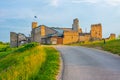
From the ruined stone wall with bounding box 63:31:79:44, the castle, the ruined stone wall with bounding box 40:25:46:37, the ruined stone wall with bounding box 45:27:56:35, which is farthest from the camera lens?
the ruined stone wall with bounding box 45:27:56:35

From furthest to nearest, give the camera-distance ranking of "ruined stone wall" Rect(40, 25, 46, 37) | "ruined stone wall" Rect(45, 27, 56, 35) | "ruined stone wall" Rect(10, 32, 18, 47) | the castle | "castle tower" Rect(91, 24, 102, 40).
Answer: "ruined stone wall" Rect(45, 27, 56, 35) < "ruined stone wall" Rect(40, 25, 46, 37) < "ruined stone wall" Rect(10, 32, 18, 47) < "castle tower" Rect(91, 24, 102, 40) < the castle

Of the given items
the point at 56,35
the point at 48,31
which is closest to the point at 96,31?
the point at 56,35


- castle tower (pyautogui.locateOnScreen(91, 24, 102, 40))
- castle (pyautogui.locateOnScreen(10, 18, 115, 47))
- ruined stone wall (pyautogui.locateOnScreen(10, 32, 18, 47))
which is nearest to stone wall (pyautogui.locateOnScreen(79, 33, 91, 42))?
castle (pyautogui.locateOnScreen(10, 18, 115, 47))

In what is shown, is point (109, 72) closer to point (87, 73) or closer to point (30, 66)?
point (87, 73)

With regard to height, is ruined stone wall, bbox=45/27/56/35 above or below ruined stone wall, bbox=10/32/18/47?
above

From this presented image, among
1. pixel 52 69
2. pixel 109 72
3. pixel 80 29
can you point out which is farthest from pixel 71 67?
pixel 80 29

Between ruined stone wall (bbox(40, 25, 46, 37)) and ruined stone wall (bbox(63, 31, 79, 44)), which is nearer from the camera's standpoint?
ruined stone wall (bbox(63, 31, 79, 44))

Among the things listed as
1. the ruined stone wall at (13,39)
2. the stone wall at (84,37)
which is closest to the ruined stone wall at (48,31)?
the stone wall at (84,37)

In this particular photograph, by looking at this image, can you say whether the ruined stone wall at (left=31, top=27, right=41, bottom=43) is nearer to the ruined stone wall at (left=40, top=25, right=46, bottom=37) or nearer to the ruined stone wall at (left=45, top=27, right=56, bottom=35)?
the ruined stone wall at (left=40, top=25, right=46, bottom=37)

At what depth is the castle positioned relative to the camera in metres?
83.4

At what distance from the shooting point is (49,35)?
87938 mm

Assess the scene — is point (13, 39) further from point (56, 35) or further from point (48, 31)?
point (56, 35)

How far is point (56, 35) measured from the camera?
84.7m

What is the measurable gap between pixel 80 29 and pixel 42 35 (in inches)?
554
